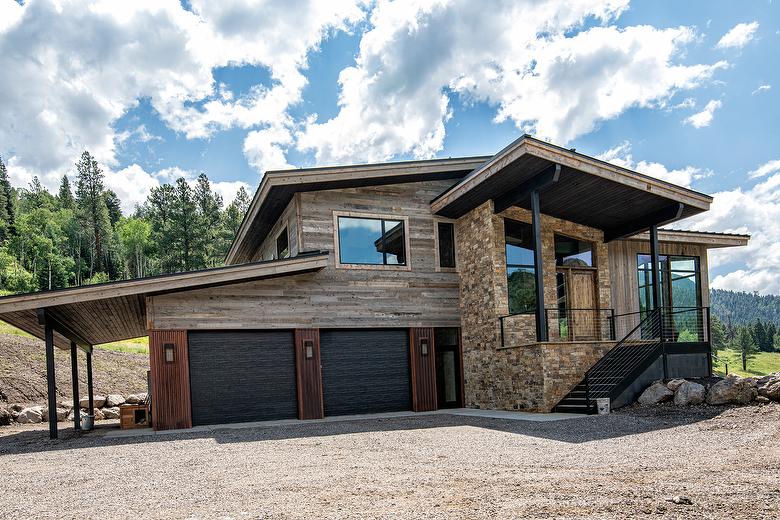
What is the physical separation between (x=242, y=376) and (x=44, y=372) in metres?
11.7

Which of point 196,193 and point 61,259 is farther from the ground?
point 196,193

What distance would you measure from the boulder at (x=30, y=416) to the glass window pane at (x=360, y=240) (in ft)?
34.3

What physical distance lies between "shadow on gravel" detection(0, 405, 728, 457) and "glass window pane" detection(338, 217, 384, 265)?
3965 millimetres

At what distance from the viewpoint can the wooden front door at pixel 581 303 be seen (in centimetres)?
1520

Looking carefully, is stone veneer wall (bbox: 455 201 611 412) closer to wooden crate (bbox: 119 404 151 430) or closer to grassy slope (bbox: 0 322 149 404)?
wooden crate (bbox: 119 404 151 430)

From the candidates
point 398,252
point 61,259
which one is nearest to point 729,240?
point 398,252

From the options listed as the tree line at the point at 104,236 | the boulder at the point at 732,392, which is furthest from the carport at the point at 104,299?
the tree line at the point at 104,236

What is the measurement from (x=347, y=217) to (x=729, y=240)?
11.1 meters

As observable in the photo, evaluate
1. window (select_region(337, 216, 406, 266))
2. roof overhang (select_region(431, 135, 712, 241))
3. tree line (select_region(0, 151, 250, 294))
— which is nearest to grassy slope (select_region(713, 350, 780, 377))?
tree line (select_region(0, 151, 250, 294))

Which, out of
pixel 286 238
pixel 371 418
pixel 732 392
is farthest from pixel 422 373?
pixel 732 392

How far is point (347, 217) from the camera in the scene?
14406mm

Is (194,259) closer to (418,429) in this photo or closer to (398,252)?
(398,252)

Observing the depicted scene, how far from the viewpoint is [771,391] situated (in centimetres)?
1008

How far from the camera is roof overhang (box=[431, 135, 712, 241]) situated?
12.0 meters
